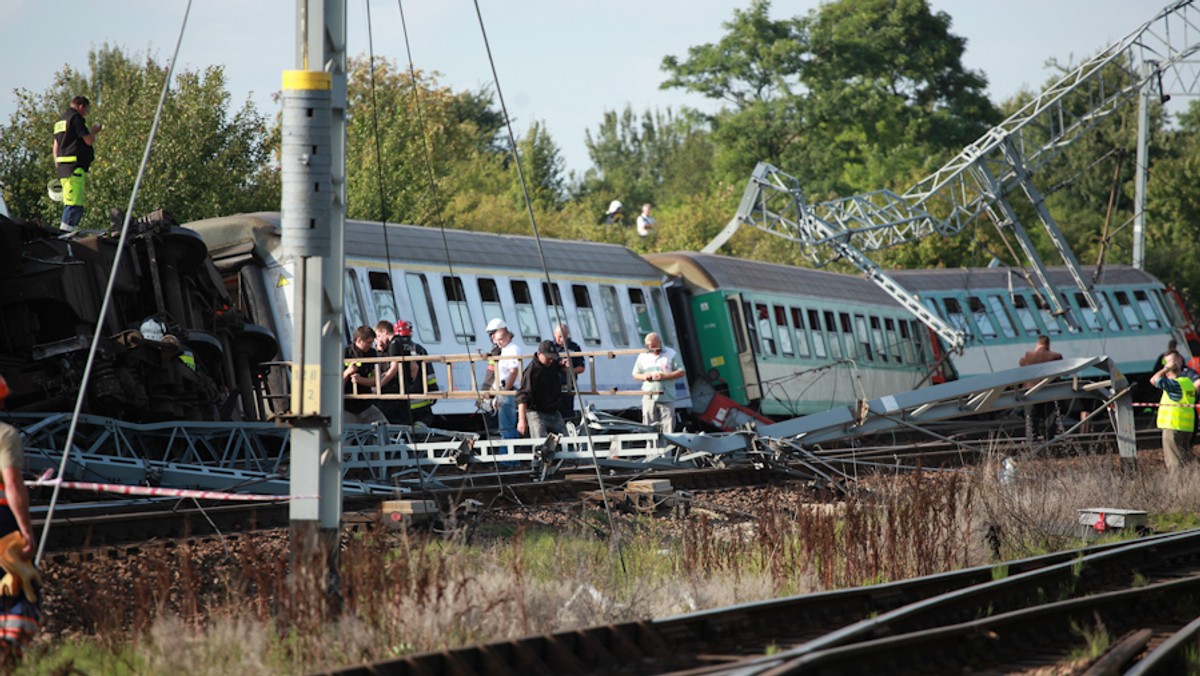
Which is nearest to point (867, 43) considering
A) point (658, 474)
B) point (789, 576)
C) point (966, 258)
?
point (966, 258)

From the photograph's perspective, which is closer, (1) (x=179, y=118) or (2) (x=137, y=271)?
(2) (x=137, y=271)

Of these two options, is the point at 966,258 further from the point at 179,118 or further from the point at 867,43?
the point at 179,118

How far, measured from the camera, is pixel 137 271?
15.5 meters

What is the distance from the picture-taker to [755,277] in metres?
28.7

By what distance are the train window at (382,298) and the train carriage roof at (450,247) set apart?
12.9 inches

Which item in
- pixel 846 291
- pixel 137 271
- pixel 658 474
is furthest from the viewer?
pixel 846 291

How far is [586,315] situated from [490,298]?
7.48ft

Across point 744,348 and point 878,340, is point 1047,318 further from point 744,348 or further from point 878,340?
point 744,348

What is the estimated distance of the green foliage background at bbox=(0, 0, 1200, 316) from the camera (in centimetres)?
3083

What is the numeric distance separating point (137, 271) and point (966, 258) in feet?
134

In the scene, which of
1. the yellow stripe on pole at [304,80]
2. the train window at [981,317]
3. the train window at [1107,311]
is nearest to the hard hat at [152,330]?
the yellow stripe on pole at [304,80]

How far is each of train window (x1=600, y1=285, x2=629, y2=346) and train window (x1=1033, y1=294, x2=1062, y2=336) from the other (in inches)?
626

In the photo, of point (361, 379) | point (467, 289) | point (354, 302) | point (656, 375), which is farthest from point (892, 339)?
point (361, 379)

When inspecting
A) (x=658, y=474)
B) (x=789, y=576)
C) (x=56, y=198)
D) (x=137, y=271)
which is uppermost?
(x=56, y=198)
